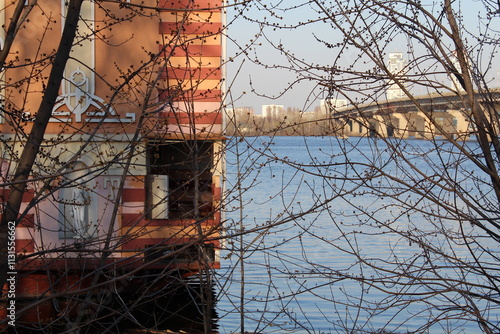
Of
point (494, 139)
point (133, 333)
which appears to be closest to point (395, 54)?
point (494, 139)

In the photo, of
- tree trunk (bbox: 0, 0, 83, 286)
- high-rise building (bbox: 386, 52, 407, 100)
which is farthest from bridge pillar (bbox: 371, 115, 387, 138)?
tree trunk (bbox: 0, 0, 83, 286)

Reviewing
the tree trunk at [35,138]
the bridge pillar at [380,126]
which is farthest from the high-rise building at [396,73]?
the tree trunk at [35,138]

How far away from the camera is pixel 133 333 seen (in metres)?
10.2

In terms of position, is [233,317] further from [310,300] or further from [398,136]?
[398,136]

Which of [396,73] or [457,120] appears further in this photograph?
[457,120]

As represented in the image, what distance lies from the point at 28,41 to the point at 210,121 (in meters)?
2.45

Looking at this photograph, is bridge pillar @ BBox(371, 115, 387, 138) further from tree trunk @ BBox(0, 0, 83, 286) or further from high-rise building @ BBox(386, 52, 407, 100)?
tree trunk @ BBox(0, 0, 83, 286)

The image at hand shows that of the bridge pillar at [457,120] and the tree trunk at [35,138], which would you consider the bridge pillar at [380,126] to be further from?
the tree trunk at [35,138]

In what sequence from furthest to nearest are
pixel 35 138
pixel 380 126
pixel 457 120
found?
pixel 457 120
pixel 380 126
pixel 35 138

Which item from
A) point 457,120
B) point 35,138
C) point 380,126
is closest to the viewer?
point 35,138

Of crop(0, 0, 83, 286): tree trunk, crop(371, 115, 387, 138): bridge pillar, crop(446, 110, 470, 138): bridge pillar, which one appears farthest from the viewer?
crop(446, 110, 470, 138): bridge pillar

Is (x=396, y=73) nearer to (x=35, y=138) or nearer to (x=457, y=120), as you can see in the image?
(x=35, y=138)

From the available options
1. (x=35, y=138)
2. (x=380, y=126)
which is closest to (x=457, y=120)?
(x=380, y=126)

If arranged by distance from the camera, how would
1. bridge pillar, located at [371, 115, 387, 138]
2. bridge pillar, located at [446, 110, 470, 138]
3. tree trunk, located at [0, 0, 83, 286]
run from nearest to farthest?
tree trunk, located at [0, 0, 83, 286] → bridge pillar, located at [371, 115, 387, 138] → bridge pillar, located at [446, 110, 470, 138]
